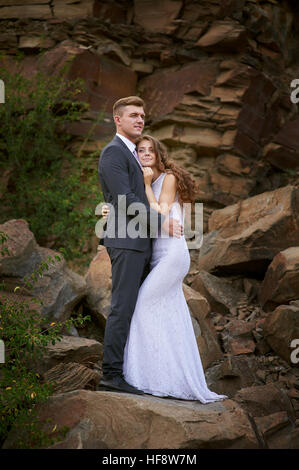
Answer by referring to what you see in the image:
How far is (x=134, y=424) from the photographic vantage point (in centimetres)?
347

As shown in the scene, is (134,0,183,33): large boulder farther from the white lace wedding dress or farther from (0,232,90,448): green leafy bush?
(0,232,90,448): green leafy bush

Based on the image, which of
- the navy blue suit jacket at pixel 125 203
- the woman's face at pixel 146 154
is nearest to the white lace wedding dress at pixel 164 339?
the navy blue suit jacket at pixel 125 203

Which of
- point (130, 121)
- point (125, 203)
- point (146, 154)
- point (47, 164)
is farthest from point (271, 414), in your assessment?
point (47, 164)

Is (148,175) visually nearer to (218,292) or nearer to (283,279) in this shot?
(283,279)

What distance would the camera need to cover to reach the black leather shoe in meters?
3.88

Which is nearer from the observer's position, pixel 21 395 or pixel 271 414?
pixel 21 395

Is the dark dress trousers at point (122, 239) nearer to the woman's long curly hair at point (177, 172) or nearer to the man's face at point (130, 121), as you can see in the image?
the man's face at point (130, 121)

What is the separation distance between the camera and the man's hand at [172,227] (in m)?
4.18

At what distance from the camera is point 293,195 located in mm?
6969

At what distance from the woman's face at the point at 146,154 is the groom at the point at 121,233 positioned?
0.09 meters

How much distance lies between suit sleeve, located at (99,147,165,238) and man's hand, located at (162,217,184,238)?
6 cm

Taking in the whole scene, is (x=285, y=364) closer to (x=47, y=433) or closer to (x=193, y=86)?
(x=47, y=433)

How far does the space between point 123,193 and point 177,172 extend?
622 mm

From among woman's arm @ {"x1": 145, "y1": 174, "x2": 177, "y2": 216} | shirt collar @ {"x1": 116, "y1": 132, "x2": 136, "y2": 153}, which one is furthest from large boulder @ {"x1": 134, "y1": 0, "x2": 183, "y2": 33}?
woman's arm @ {"x1": 145, "y1": 174, "x2": 177, "y2": 216}
